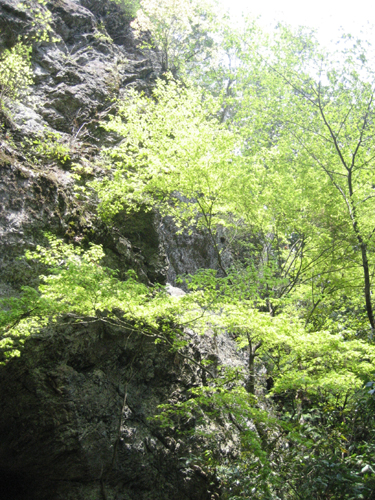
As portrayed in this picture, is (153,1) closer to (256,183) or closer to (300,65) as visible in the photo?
(300,65)

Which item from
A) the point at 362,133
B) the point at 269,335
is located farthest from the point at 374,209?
the point at 269,335

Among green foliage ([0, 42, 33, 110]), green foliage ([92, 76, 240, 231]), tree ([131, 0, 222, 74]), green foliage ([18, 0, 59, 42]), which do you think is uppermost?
tree ([131, 0, 222, 74])

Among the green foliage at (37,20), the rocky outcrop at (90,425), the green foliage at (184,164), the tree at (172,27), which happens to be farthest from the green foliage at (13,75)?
the tree at (172,27)

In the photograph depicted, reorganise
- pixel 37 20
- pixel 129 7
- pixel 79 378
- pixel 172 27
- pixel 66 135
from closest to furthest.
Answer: pixel 79 378
pixel 66 135
pixel 37 20
pixel 172 27
pixel 129 7

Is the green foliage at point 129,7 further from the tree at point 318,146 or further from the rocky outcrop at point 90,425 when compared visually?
the rocky outcrop at point 90,425

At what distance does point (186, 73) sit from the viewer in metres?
21.5

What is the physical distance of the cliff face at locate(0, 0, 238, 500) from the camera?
21.7 ft

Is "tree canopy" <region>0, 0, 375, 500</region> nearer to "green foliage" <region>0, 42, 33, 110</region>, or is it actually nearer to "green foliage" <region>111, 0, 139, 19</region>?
"green foliage" <region>0, 42, 33, 110</region>

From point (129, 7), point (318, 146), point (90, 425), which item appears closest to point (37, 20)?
point (129, 7)

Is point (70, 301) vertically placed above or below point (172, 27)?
below

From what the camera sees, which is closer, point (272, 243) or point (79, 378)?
point (79, 378)

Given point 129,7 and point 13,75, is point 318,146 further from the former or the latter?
point 129,7

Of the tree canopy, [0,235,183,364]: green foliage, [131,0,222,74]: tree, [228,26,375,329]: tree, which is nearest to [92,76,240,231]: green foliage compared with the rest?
the tree canopy

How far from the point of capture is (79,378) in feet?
23.9
